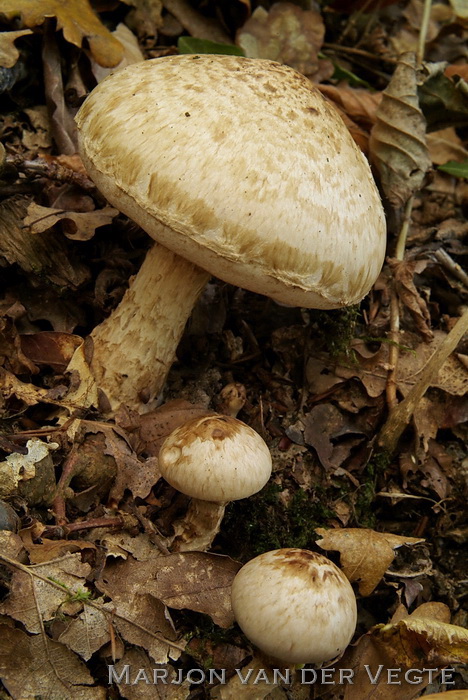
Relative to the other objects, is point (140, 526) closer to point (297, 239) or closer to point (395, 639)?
point (395, 639)

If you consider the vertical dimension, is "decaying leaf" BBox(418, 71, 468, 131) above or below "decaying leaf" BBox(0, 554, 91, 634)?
above

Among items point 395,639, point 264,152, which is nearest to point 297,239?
point 264,152

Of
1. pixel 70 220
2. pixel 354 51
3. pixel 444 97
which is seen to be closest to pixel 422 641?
pixel 70 220

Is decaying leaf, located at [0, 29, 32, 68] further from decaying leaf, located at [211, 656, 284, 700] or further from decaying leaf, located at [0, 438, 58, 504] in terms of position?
decaying leaf, located at [211, 656, 284, 700]

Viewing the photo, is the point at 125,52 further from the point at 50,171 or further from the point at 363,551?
the point at 363,551

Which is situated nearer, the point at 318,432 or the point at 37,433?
the point at 37,433

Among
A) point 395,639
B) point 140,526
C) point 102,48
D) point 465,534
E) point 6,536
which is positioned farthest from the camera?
point 102,48

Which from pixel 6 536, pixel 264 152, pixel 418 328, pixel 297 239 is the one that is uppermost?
pixel 264 152

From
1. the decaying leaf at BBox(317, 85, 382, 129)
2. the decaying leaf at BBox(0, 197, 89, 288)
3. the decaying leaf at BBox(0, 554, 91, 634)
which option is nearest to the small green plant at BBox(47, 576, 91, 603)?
the decaying leaf at BBox(0, 554, 91, 634)
